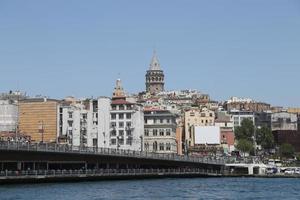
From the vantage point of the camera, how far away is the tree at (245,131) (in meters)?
183

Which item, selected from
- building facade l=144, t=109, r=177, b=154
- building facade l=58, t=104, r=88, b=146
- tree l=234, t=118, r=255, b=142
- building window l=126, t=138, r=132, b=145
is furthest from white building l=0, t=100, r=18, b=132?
tree l=234, t=118, r=255, b=142

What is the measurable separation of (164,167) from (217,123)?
59323 mm

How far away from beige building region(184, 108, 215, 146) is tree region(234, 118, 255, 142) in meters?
6.64

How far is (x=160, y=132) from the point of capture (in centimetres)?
15912

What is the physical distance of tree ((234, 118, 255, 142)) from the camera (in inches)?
7215

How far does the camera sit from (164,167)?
409 ft

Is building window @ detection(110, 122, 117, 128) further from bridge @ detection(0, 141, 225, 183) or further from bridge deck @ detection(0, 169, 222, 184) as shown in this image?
bridge deck @ detection(0, 169, 222, 184)

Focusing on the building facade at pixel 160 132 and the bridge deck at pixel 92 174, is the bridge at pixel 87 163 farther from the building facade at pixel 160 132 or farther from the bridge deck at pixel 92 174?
the building facade at pixel 160 132

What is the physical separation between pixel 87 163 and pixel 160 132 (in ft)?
170

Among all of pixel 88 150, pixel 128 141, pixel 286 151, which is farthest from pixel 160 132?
pixel 88 150

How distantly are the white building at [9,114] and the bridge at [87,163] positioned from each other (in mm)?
40327

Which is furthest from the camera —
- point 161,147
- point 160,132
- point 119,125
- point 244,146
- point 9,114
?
point 244,146

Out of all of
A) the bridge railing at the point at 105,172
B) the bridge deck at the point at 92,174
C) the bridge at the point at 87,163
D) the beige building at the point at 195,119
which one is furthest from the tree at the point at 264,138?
the bridge deck at the point at 92,174

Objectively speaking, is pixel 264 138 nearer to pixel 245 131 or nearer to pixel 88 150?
pixel 245 131
